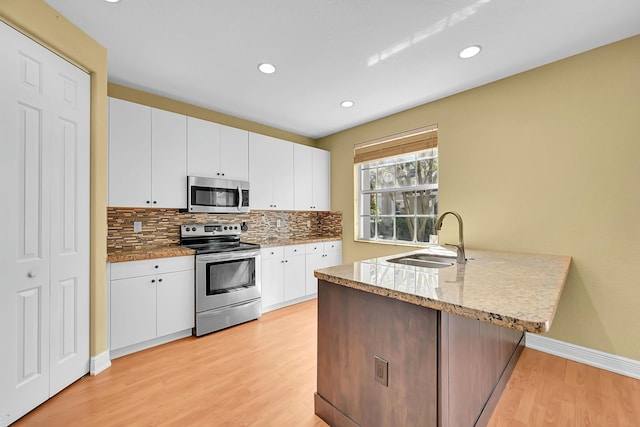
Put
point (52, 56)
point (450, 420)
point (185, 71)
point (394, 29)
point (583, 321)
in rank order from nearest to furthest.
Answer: point (450, 420) → point (52, 56) → point (394, 29) → point (583, 321) → point (185, 71)

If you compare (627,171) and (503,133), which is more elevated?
(503,133)

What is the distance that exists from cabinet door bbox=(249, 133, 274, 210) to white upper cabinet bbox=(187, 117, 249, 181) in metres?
0.09

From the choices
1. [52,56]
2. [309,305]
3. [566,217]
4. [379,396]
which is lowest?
[309,305]

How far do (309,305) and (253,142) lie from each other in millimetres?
2341

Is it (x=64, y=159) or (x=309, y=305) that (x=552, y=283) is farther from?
(x=64, y=159)

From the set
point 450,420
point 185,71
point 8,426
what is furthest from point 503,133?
point 8,426

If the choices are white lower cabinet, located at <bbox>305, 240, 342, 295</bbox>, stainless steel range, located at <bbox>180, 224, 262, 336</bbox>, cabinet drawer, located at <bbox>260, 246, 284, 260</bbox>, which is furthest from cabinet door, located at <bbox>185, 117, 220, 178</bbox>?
white lower cabinet, located at <bbox>305, 240, 342, 295</bbox>

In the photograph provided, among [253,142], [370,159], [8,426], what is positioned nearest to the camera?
[8,426]

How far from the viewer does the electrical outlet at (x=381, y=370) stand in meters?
1.31

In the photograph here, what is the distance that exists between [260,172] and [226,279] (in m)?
1.45

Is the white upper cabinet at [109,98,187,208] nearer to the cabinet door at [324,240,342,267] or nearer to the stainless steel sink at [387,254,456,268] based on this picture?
the cabinet door at [324,240,342,267]

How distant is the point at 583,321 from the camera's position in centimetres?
223

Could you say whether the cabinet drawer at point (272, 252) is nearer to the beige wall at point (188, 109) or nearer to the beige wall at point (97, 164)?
the beige wall at point (97, 164)

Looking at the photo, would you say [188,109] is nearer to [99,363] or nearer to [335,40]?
[335,40]
